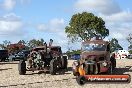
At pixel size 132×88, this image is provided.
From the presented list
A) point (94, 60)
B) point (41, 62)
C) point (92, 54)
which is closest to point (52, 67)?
point (41, 62)

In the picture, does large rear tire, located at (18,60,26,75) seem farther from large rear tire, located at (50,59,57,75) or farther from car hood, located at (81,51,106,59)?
car hood, located at (81,51,106,59)

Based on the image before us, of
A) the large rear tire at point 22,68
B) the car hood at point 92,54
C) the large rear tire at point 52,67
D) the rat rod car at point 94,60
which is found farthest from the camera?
the large rear tire at point 22,68

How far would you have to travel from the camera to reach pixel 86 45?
2647cm

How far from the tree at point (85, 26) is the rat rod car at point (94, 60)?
41945 millimetres

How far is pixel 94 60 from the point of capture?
24297mm

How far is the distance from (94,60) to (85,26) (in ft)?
150

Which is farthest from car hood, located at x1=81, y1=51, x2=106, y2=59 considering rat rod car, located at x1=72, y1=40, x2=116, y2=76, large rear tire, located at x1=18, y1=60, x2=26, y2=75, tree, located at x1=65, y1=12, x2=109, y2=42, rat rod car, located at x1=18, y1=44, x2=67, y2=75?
tree, located at x1=65, y1=12, x2=109, y2=42

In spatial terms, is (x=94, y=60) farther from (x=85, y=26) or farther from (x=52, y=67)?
(x=85, y=26)

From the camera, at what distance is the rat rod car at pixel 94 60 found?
2308 centimetres

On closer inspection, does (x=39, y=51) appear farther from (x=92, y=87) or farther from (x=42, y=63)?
(x=92, y=87)

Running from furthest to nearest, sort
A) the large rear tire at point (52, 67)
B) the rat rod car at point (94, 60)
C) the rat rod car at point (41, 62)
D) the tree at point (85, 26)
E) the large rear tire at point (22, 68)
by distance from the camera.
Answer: the tree at point (85, 26) < the large rear tire at point (22, 68) < the rat rod car at point (41, 62) < the large rear tire at point (52, 67) < the rat rod car at point (94, 60)

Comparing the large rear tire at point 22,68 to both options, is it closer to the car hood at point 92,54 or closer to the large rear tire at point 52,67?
the large rear tire at point 52,67

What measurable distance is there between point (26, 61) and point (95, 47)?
5.60m

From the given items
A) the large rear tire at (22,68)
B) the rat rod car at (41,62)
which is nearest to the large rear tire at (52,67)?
the rat rod car at (41,62)
